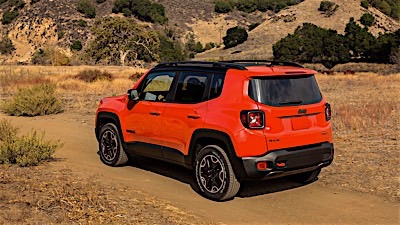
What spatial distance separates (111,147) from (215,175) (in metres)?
2.77

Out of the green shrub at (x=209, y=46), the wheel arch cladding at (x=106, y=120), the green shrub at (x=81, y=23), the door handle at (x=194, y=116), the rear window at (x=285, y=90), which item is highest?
the green shrub at (x=81, y=23)

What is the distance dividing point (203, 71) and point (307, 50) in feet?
184

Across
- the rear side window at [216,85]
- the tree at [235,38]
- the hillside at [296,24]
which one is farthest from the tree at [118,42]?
the rear side window at [216,85]

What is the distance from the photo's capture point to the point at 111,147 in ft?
28.6

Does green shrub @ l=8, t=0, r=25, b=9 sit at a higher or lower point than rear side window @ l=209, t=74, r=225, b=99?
higher

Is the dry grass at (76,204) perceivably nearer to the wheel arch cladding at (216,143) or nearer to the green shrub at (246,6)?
the wheel arch cladding at (216,143)

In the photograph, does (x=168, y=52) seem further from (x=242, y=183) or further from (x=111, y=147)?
(x=242, y=183)

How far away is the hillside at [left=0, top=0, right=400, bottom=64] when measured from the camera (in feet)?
272

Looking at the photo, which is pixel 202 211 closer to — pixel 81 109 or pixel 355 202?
pixel 355 202

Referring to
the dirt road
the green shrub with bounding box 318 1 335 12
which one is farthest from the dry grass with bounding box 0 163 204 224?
the green shrub with bounding box 318 1 335 12

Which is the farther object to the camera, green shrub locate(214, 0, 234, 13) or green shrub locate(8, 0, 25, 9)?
green shrub locate(214, 0, 234, 13)

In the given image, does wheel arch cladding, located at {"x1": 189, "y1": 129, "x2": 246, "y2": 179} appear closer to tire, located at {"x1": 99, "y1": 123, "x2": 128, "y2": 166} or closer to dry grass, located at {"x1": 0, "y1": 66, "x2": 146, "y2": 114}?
tire, located at {"x1": 99, "y1": 123, "x2": 128, "y2": 166}

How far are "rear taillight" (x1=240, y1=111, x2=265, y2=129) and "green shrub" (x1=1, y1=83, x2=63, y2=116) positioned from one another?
11.7 metres

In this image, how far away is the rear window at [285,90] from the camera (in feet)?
20.6
